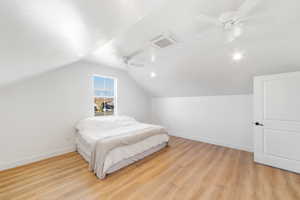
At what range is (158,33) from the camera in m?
2.09

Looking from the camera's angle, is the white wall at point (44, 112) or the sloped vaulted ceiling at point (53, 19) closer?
the sloped vaulted ceiling at point (53, 19)

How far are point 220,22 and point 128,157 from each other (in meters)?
2.66

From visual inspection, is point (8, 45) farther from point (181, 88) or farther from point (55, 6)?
point (181, 88)

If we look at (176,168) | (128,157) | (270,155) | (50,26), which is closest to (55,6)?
(50,26)

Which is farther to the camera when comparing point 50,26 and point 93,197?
point 93,197

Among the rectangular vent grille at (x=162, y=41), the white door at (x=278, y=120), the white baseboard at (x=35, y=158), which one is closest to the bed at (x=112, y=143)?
the white baseboard at (x=35, y=158)

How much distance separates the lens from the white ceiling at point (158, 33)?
2.80 feet

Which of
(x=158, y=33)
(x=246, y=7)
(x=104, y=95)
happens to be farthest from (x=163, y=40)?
(x=104, y=95)

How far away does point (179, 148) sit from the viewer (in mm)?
3418

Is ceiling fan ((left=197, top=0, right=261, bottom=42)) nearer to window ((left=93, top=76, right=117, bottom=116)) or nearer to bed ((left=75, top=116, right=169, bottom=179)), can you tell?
bed ((left=75, top=116, right=169, bottom=179))

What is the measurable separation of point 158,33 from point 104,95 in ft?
9.03

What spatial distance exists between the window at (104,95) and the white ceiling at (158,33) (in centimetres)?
103

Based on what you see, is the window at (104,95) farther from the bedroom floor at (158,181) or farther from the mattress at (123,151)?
the bedroom floor at (158,181)

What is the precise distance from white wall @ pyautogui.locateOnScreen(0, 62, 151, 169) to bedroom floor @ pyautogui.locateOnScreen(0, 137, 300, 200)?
0.34m
